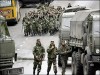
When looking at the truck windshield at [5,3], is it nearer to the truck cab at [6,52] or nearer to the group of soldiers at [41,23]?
the group of soldiers at [41,23]

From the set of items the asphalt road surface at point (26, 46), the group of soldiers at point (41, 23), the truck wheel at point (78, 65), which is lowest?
the asphalt road surface at point (26, 46)

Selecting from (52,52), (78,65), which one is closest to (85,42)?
(78,65)

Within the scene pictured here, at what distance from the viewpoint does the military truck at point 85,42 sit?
17109 millimetres

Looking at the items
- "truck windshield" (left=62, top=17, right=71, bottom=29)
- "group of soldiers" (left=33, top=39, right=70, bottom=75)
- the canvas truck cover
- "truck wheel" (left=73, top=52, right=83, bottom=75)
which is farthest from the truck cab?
"truck windshield" (left=62, top=17, right=71, bottom=29)

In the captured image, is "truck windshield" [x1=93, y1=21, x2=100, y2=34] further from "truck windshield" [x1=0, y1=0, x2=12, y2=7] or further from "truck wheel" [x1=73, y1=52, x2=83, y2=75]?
"truck windshield" [x1=0, y1=0, x2=12, y2=7]

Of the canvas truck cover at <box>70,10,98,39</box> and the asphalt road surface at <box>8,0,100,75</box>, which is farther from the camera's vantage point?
the asphalt road surface at <box>8,0,100,75</box>

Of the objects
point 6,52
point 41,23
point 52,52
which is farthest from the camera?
point 41,23

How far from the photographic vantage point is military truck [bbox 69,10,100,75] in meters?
17.1

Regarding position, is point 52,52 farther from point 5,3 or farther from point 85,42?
point 5,3

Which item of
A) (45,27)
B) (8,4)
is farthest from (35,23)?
(8,4)

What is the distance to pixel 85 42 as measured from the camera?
18797mm

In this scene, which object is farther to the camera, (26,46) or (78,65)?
(26,46)

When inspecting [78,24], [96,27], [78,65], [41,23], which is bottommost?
[41,23]

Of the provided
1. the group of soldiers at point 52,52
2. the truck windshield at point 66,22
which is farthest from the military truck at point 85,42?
the truck windshield at point 66,22
